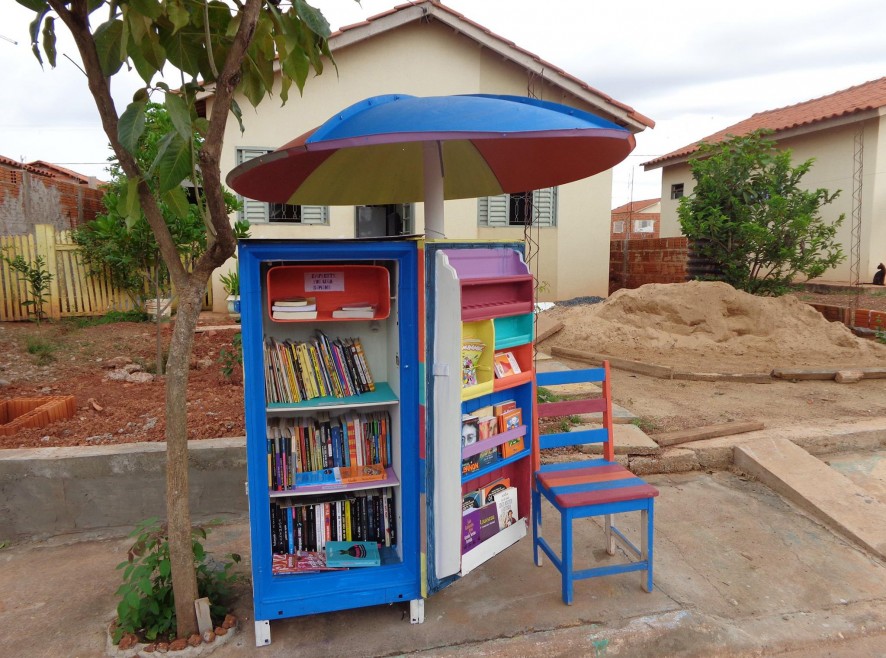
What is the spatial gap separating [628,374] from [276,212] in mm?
7053

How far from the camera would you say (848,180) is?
14961 mm

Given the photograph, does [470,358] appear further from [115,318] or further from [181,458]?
[115,318]

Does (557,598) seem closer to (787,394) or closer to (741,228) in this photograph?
(787,394)

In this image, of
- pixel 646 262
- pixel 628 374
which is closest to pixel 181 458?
pixel 628 374

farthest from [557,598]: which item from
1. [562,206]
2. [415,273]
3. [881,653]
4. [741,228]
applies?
[562,206]

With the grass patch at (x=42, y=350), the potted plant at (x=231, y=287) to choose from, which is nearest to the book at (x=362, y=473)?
the grass patch at (x=42, y=350)

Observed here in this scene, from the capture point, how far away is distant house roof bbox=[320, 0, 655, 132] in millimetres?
10922

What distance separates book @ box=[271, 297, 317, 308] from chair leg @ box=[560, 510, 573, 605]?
172cm

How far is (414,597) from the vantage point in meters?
3.17

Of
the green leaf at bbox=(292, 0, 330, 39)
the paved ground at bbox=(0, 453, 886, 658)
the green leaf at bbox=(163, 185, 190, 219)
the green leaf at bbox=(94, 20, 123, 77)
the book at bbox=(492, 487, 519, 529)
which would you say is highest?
the green leaf at bbox=(292, 0, 330, 39)

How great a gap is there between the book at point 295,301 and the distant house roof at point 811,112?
11.9 m

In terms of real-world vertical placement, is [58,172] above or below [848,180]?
above

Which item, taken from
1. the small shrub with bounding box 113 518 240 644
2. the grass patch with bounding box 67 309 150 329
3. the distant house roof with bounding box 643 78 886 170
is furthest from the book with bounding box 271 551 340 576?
the distant house roof with bounding box 643 78 886 170

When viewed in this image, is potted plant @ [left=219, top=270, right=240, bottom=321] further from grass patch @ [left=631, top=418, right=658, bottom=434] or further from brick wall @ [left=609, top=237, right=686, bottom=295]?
brick wall @ [left=609, top=237, right=686, bottom=295]
